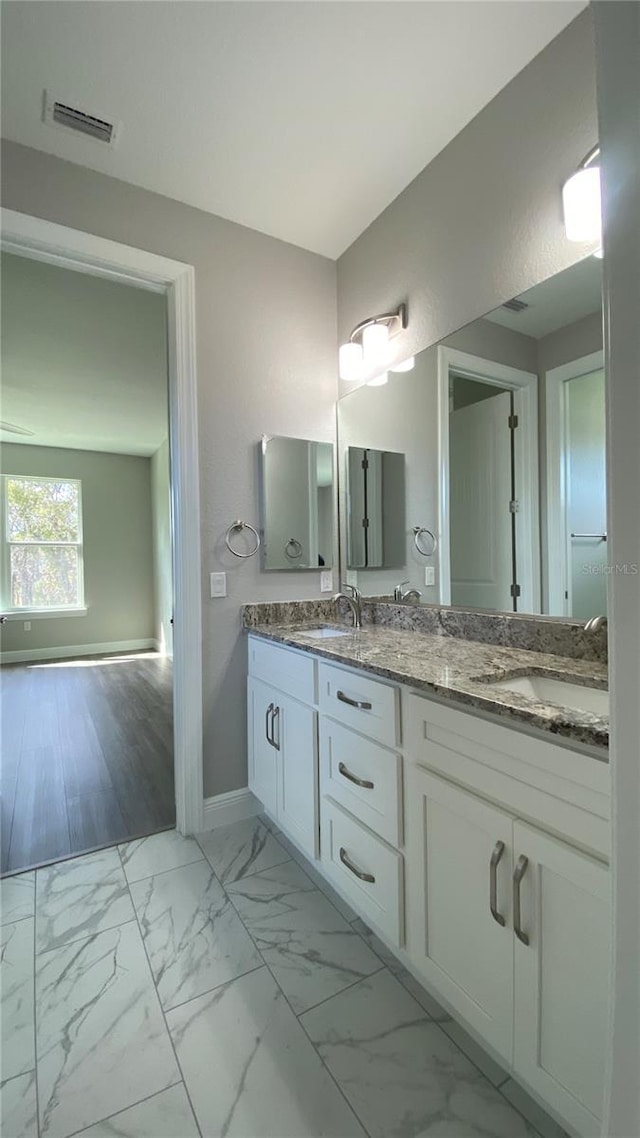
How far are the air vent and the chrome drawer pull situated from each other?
1.53 m

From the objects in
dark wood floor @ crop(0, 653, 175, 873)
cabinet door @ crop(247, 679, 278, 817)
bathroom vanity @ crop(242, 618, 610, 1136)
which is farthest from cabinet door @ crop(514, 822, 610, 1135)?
dark wood floor @ crop(0, 653, 175, 873)

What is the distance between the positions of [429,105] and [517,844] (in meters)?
2.22

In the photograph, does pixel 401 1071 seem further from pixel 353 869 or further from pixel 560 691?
pixel 560 691

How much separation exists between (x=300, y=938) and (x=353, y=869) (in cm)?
29

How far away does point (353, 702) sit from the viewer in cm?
137

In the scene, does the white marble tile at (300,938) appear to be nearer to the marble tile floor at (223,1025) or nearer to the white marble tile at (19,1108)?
the marble tile floor at (223,1025)

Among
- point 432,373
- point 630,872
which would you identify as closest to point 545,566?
point 432,373

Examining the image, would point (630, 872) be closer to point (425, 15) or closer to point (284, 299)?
point (425, 15)

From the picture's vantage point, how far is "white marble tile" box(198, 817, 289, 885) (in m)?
1.78

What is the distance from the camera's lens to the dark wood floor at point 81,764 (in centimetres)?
205

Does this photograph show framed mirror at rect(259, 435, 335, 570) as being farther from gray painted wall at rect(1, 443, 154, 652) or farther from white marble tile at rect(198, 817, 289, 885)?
gray painted wall at rect(1, 443, 154, 652)

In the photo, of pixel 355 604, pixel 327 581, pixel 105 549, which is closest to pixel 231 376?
pixel 327 581

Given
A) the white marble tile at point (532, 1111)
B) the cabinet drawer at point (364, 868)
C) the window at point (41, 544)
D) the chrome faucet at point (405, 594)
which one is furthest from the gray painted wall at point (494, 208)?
the window at point (41, 544)

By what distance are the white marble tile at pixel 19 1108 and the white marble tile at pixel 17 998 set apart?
0.07ft
